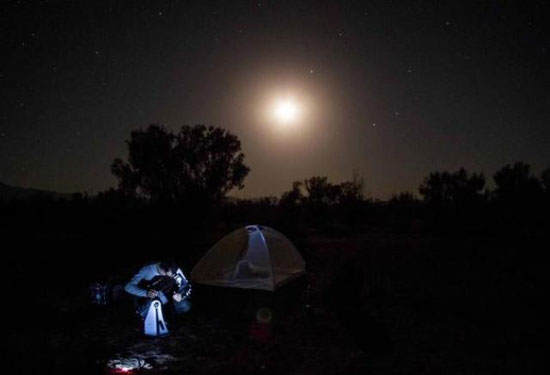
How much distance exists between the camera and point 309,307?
8617mm

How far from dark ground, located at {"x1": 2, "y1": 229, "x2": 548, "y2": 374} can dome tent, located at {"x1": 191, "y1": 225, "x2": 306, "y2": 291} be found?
0.40m

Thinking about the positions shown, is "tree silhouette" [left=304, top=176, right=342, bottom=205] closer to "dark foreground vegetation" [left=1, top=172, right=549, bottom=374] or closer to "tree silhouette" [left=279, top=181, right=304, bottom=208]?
"tree silhouette" [left=279, top=181, right=304, bottom=208]

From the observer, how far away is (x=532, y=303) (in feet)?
29.7

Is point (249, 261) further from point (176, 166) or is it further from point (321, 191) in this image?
point (321, 191)

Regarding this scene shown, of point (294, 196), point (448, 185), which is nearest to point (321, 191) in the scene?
point (294, 196)

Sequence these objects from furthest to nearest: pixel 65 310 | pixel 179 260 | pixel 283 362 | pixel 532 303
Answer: pixel 179 260 < pixel 532 303 < pixel 65 310 < pixel 283 362

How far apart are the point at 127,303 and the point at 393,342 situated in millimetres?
5550

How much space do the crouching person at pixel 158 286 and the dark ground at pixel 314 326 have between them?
1.78 ft

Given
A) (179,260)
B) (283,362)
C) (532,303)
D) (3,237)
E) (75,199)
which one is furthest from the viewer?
(75,199)

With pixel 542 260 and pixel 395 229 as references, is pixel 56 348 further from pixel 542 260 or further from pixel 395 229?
pixel 395 229

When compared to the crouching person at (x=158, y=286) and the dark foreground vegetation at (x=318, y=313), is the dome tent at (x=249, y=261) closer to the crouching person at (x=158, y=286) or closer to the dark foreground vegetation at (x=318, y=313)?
the dark foreground vegetation at (x=318, y=313)

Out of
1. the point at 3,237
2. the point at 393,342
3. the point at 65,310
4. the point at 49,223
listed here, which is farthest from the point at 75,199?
the point at 393,342

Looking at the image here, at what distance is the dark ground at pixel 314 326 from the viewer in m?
5.75

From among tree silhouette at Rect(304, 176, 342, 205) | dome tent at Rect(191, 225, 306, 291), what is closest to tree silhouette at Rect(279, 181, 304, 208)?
tree silhouette at Rect(304, 176, 342, 205)
